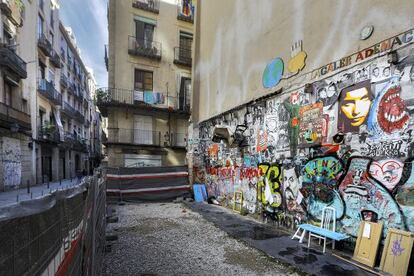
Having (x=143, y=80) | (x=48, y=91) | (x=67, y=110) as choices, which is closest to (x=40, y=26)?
(x=48, y=91)

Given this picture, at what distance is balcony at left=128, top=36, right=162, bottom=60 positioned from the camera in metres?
17.0

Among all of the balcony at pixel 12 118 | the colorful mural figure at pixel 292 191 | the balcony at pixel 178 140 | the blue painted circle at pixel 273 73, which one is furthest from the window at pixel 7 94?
the colorful mural figure at pixel 292 191

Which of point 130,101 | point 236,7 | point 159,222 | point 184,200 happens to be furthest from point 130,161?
point 236,7

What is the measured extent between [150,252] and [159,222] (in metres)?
2.33

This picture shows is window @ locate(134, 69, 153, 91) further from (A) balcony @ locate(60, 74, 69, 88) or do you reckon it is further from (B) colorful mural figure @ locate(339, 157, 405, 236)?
(B) colorful mural figure @ locate(339, 157, 405, 236)

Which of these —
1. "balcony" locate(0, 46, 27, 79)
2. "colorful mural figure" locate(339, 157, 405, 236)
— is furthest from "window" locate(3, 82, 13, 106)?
"colorful mural figure" locate(339, 157, 405, 236)

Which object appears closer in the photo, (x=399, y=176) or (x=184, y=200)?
(x=399, y=176)

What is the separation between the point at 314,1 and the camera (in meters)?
5.99

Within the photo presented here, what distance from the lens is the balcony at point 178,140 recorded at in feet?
60.0

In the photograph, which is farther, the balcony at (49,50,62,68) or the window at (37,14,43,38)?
the balcony at (49,50,62,68)

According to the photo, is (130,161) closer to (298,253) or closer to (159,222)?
(159,222)

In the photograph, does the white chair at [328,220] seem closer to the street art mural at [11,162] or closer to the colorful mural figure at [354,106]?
the colorful mural figure at [354,106]

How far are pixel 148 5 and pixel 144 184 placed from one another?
13.2m

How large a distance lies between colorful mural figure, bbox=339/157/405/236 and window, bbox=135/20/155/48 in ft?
53.5
